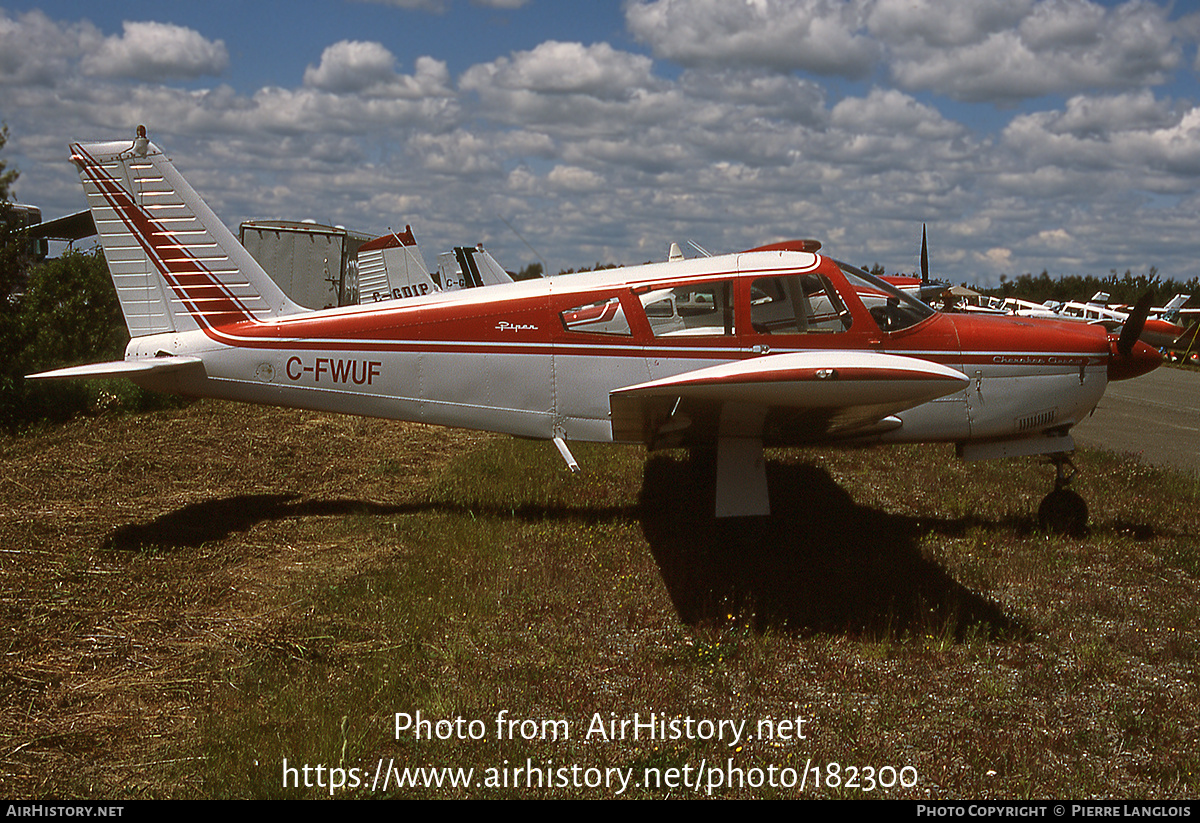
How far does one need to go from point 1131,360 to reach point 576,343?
4.79 meters

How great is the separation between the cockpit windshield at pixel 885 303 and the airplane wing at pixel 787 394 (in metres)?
1.10

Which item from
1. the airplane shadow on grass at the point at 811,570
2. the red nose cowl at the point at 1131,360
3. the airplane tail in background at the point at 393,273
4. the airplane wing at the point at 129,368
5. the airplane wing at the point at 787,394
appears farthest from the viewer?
the airplane tail in background at the point at 393,273

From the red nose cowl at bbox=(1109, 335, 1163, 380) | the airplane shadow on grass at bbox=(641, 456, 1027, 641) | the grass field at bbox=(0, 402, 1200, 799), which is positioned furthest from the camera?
the red nose cowl at bbox=(1109, 335, 1163, 380)

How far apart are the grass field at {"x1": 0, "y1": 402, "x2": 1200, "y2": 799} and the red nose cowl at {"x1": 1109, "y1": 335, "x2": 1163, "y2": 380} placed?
5.03 feet

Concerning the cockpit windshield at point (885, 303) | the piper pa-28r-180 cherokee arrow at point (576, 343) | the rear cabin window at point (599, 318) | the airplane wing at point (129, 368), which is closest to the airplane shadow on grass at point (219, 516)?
the piper pa-28r-180 cherokee arrow at point (576, 343)

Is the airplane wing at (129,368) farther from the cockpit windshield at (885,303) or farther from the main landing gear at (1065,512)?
the main landing gear at (1065,512)

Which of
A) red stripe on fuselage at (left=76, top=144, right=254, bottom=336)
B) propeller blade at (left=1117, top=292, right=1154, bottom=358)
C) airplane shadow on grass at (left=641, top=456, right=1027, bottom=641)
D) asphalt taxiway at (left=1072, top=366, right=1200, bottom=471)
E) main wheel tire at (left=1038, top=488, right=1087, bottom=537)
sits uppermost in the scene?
red stripe on fuselage at (left=76, top=144, right=254, bottom=336)

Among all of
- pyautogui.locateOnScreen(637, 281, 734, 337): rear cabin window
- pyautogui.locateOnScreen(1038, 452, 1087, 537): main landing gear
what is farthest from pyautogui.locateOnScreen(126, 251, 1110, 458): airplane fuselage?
pyautogui.locateOnScreen(1038, 452, 1087, 537): main landing gear

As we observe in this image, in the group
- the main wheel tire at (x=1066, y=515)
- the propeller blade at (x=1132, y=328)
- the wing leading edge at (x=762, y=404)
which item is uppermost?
the propeller blade at (x=1132, y=328)

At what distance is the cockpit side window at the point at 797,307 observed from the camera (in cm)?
662

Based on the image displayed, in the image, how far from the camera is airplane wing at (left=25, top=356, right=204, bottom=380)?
6.11 m

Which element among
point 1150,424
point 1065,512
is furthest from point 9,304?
point 1150,424

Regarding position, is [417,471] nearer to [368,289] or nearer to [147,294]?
[147,294]

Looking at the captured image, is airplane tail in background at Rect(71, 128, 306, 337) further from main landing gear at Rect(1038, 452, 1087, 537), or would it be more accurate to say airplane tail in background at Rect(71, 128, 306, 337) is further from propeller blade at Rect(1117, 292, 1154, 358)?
propeller blade at Rect(1117, 292, 1154, 358)
